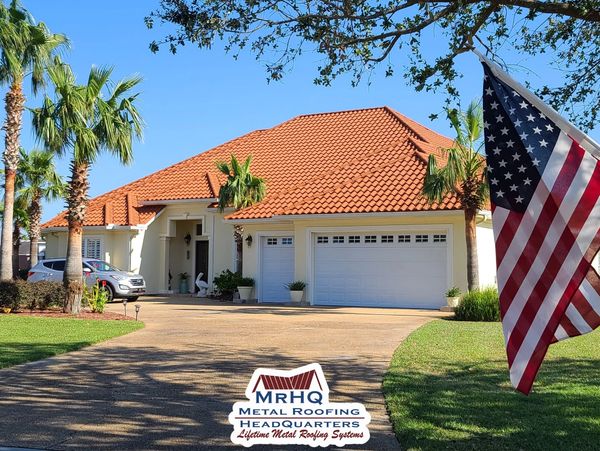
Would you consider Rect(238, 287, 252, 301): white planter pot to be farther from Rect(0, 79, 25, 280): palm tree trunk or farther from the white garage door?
Rect(0, 79, 25, 280): palm tree trunk

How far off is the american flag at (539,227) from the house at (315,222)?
49.0 feet

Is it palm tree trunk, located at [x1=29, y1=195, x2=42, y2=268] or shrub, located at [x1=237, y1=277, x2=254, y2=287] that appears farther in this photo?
palm tree trunk, located at [x1=29, y1=195, x2=42, y2=268]

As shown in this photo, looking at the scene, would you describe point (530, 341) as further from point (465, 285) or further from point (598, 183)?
point (465, 285)

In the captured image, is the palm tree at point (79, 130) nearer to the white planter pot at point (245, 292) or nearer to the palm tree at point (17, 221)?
the white planter pot at point (245, 292)

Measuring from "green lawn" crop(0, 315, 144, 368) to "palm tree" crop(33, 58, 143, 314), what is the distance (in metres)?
2.07

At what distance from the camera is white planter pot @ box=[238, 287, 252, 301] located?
945 inches

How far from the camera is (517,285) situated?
5289 mm

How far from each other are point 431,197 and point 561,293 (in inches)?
558

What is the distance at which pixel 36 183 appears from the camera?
32.7 meters

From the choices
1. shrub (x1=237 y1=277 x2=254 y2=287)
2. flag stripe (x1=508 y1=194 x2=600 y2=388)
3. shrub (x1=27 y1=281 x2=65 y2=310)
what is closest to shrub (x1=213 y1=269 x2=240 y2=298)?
shrub (x1=237 y1=277 x2=254 y2=287)

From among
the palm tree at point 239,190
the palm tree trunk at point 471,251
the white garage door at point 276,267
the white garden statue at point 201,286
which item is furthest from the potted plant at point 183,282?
the palm tree trunk at point 471,251

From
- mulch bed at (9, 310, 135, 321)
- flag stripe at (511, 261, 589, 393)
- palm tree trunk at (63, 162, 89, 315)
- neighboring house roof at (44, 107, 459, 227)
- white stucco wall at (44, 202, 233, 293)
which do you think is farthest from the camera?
white stucco wall at (44, 202, 233, 293)

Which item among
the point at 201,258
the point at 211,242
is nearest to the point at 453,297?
the point at 211,242

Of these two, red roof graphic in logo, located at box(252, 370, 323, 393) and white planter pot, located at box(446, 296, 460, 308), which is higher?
white planter pot, located at box(446, 296, 460, 308)
